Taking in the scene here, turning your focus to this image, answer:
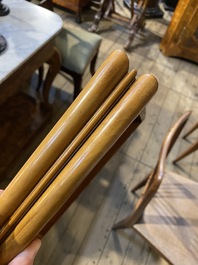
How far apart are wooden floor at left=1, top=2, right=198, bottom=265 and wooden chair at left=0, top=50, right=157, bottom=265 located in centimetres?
100

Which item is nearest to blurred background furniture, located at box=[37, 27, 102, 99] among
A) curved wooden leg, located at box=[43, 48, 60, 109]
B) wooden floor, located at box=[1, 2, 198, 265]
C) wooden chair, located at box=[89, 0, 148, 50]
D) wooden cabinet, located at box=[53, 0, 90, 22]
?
curved wooden leg, located at box=[43, 48, 60, 109]

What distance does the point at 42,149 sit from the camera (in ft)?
1.07

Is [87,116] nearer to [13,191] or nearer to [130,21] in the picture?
[13,191]

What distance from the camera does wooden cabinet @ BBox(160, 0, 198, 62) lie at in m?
2.20

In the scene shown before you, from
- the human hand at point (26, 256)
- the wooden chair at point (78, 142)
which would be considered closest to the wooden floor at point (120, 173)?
the human hand at point (26, 256)

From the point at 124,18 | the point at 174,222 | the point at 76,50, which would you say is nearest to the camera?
the point at 174,222

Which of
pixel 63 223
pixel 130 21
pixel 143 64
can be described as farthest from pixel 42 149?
pixel 130 21

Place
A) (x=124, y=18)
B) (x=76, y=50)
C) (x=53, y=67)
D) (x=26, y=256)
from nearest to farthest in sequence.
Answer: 1. (x=26, y=256)
2. (x=53, y=67)
3. (x=76, y=50)
4. (x=124, y=18)

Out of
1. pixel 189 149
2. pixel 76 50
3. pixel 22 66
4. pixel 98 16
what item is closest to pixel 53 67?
pixel 76 50

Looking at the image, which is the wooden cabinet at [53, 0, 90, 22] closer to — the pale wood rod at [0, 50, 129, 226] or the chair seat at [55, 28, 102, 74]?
the chair seat at [55, 28, 102, 74]

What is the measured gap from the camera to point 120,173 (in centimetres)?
157

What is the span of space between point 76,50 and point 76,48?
19 millimetres

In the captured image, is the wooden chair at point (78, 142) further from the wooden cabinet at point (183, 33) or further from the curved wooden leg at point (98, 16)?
the curved wooden leg at point (98, 16)

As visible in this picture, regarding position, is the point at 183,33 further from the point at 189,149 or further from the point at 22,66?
the point at 22,66
